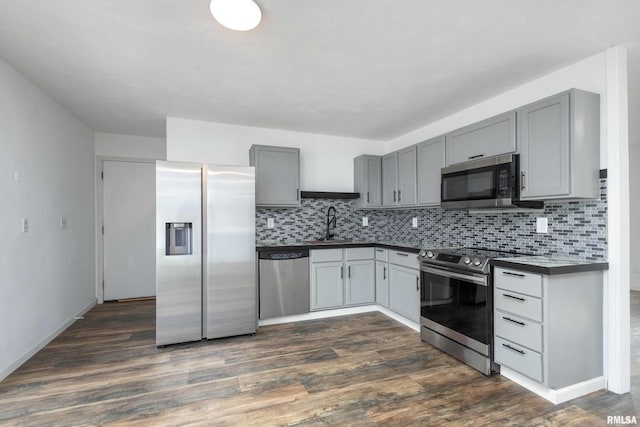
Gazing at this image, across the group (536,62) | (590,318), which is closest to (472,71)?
(536,62)

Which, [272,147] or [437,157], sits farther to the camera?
[272,147]

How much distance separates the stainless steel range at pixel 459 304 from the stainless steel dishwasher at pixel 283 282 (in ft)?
4.31

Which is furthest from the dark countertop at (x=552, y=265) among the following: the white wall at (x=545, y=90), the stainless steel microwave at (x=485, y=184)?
the white wall at (x=545, y=90)

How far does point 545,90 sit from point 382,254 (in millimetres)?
2249

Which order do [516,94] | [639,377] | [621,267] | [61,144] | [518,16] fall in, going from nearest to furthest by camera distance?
[518,16] → [621,267] → [639,377] → [516,94] → [61,144]

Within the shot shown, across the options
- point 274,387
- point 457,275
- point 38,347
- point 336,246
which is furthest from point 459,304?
point 38,347

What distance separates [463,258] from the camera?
8.09ft

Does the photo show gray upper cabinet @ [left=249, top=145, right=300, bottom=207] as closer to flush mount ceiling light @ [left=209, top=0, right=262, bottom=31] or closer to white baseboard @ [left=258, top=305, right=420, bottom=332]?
white baseboard @ [left=258, top=305, right=420, bottom=332]

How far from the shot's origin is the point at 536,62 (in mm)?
2240

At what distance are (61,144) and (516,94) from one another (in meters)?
4.62

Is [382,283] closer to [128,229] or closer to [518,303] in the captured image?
[518,303]

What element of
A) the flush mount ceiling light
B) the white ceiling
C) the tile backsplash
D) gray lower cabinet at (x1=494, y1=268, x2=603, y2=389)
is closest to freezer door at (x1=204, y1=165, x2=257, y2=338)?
the tile backsplash

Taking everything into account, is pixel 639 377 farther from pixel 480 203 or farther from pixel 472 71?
pixel 472 71

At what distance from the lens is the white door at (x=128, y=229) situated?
427 cm
